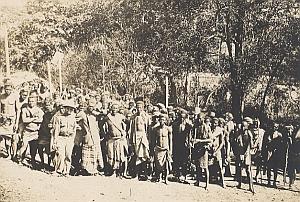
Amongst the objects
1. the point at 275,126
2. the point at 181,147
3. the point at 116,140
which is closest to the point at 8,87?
the point at 116,140

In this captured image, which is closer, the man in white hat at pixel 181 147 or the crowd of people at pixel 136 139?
the crowd of people at pixel 136 139

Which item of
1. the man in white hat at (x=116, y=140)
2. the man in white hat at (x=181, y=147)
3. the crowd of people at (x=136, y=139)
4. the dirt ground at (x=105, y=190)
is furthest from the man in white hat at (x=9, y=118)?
the man in white hat at (x=181, y=147)

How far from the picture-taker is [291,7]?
323 centimetres

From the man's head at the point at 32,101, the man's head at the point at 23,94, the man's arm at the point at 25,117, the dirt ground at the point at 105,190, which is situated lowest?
the dirt ground at the point at 105,190

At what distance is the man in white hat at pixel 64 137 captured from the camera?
3203mm

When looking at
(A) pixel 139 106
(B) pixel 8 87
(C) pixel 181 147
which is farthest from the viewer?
(C) pixel 181 147

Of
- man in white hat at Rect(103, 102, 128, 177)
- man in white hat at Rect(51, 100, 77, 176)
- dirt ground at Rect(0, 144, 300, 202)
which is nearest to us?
dirt ground at Rect(0, 144, 300, 202)

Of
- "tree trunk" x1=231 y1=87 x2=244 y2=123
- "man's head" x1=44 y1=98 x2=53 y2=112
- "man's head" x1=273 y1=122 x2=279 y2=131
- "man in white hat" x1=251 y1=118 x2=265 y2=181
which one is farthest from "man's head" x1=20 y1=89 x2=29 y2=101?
"man's head" x1=273 y1=122 x2=279 y2=131

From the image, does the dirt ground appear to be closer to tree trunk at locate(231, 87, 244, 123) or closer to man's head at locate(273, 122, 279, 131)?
man's head at locate(273, 122, 279, 131)

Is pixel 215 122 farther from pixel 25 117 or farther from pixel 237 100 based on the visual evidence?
pixel 25 117

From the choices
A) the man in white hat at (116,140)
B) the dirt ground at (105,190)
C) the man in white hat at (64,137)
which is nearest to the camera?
the dirt ground at (105,190)

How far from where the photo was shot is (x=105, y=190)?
317 cm

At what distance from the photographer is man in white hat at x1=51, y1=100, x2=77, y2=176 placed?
10.5 feet

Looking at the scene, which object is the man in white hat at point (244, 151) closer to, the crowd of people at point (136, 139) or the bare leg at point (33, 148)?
the crowd of people at point (136, 139)
